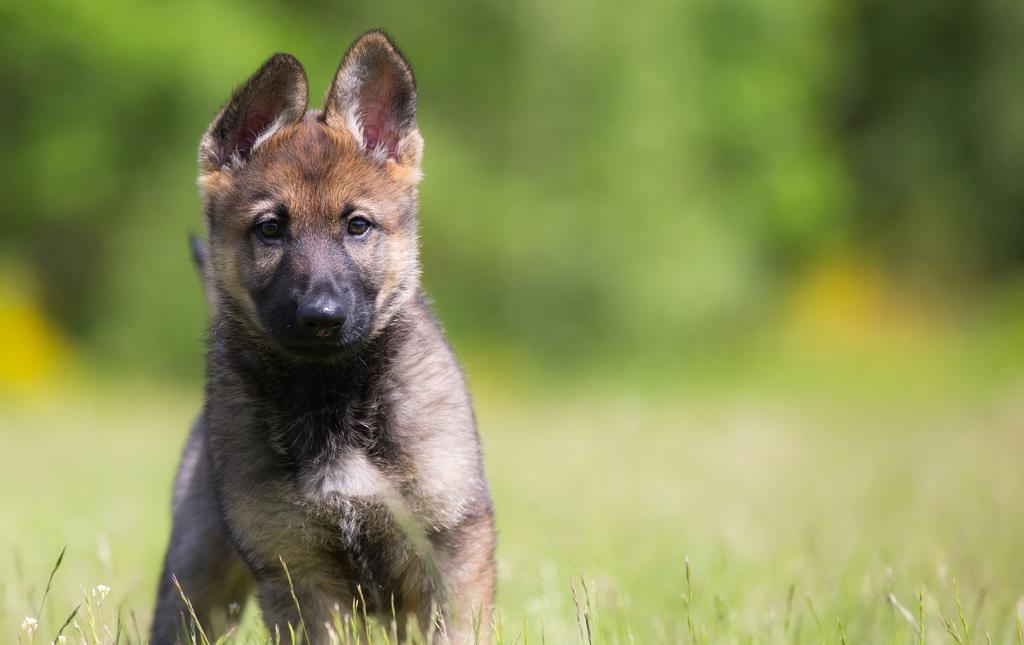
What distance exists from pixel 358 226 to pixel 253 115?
54 centimetres

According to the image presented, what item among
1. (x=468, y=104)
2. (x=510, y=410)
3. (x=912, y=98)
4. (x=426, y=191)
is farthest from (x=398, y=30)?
(x=912, y=98)

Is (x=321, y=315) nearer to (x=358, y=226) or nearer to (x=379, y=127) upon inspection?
(x=358, y=226)

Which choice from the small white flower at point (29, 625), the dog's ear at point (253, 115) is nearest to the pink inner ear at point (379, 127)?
the dog's ear at point (253, 115)

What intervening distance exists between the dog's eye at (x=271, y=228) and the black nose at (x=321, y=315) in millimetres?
334

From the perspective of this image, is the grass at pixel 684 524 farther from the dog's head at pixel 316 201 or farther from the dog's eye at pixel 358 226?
the dog's eye at pixel 358 226

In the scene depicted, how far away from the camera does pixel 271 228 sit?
135 inches

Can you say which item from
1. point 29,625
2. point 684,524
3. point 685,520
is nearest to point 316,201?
point 29,625

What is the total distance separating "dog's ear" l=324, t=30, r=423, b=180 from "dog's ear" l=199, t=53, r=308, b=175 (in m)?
0.12

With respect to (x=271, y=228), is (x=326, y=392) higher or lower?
lower

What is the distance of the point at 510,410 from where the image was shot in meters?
11.7

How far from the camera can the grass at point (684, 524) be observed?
3.44 metres

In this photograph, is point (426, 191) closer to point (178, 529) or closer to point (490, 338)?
point (490, 338)

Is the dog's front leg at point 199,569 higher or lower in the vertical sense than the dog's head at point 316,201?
lower

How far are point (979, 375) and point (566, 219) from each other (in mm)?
5397
